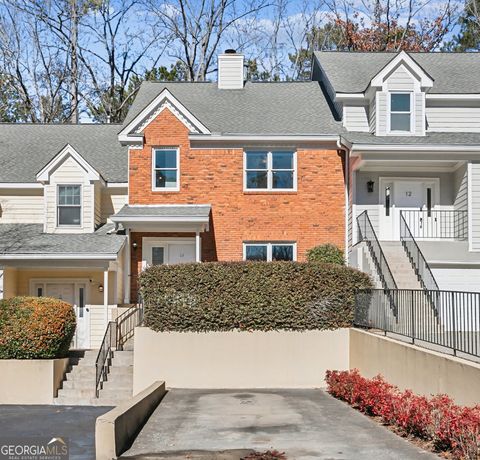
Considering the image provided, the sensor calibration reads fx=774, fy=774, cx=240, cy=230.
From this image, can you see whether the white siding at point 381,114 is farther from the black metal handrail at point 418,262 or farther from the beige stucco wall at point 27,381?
the beige stucco wall at point 27,381

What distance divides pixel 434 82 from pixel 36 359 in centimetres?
1592

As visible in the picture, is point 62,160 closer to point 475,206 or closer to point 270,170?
point 270,170

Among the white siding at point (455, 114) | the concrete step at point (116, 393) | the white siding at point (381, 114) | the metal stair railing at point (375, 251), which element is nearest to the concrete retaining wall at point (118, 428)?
the concrete step at point (116, 393)

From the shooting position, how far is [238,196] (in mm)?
24984

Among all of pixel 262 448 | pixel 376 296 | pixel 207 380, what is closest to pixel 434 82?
pixel 376 296

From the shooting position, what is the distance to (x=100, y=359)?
20516 mm

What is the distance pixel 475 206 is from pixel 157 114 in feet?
34.0

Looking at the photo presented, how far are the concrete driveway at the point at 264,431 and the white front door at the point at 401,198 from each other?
8623mm

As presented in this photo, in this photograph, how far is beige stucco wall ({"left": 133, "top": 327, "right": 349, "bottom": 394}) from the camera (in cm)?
1945

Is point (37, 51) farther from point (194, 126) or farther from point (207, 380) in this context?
point (207, 380)

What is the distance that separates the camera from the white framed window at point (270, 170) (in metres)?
25.1

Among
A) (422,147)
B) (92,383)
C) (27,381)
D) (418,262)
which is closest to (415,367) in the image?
(418,262)

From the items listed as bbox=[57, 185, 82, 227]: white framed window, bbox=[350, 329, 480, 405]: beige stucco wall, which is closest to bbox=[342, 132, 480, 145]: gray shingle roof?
bbox=[350, 329, 480, 405]: beige stucco wall

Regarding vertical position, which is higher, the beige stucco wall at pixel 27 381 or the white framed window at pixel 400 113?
the white framed window at pixel 400 113
